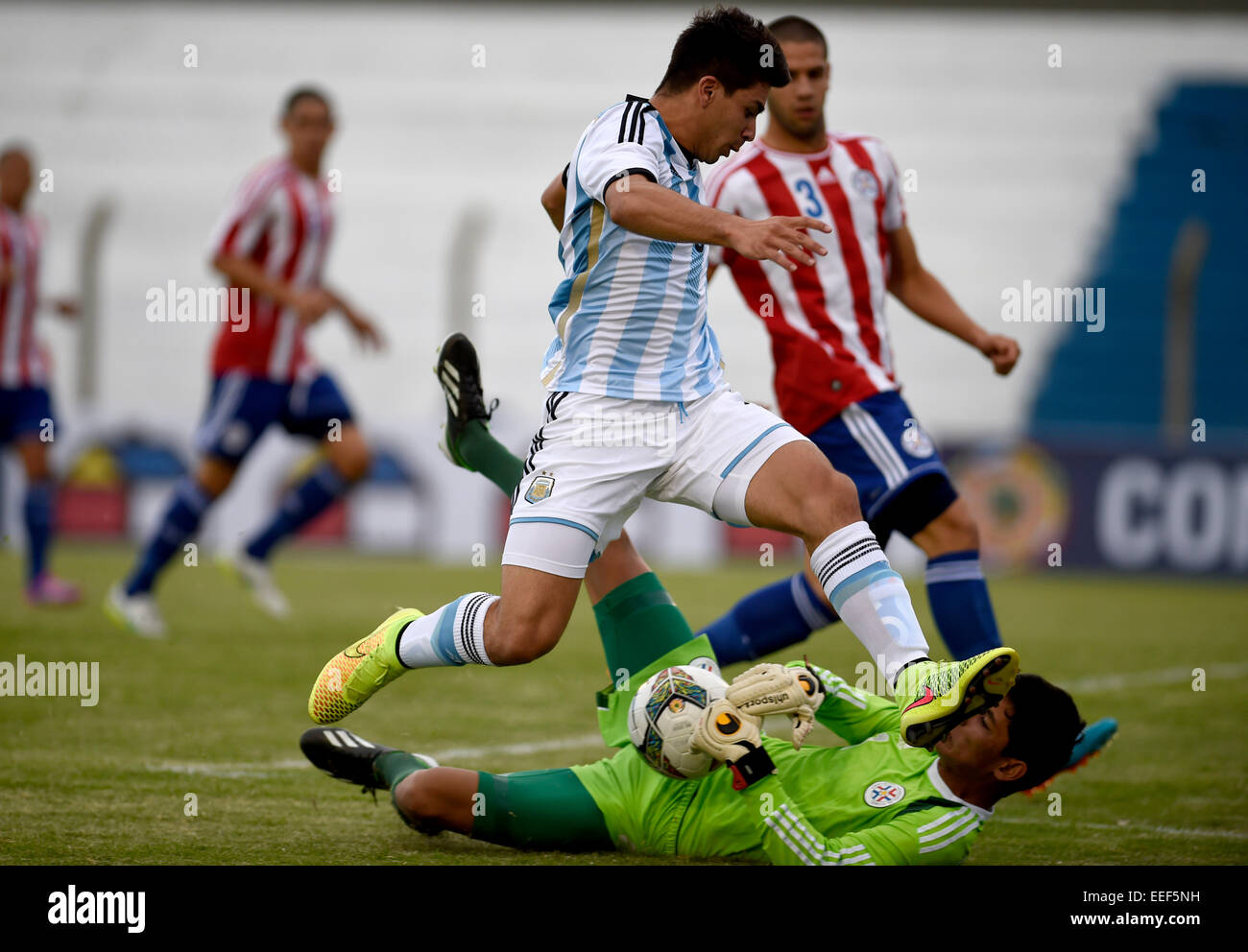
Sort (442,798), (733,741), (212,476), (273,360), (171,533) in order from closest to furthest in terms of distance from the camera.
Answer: (733,741) → (442,798) → (171,533) → (212,476) → (273,360)

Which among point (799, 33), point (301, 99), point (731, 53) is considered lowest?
point (731, 53)

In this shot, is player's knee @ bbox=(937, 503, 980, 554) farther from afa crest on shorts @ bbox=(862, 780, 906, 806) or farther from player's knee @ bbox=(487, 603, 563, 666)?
player's knee @ bbox=(487, 603, 563, 666)

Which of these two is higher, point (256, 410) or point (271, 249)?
point (271, 249)

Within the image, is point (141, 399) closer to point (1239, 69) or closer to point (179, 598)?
point (179, 598)

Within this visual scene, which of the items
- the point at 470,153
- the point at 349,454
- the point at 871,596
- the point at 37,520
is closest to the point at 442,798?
the point at 871,596

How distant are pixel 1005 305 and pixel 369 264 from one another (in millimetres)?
6659

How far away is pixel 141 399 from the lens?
1462 centimetres

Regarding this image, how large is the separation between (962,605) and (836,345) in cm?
93

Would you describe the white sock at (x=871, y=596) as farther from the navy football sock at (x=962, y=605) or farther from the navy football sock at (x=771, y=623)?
the navy football sock at (x=771, y=623)

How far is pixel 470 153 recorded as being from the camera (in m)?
17.5

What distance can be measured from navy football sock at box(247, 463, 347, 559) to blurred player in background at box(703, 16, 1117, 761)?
3706 mm

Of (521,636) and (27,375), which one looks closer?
(521,636)

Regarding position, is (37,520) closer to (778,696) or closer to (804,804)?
(804,804)

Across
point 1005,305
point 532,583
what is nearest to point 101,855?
point 532,583
